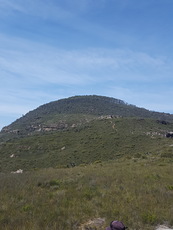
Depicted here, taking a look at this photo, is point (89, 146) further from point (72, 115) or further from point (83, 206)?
point (72, 115)

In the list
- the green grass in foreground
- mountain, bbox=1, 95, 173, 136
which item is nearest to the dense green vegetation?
the green grass in foreground

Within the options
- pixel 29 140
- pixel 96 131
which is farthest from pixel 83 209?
pixel 29 140

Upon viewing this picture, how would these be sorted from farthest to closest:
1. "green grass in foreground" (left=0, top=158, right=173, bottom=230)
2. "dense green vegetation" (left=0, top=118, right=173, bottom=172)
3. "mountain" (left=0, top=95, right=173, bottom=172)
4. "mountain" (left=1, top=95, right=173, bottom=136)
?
"mountain" (left=1, top=95, right=173, bottom=136), "dense green vegetation" (left=0, top=118, right=173, bottom=172), "mountain" (left=0, top=95, right=173, bottom=172), "green grass in foreground" (left=0, top=158, right=173, bottom=230)

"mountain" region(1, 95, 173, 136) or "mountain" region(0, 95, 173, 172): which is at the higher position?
"mountain" region(1, 95, 173, 136)

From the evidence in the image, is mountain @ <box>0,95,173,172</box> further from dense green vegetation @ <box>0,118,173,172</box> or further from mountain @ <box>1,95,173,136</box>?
mountain @ <box>1,95,173,136</box>

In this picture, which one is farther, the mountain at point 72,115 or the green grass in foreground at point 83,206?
the mountain at point 72,115

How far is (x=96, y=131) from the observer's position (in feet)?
214

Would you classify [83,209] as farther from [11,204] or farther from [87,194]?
[11,204]

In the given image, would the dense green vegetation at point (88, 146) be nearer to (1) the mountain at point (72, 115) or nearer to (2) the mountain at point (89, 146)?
(2) the mountain at point (89, 146)

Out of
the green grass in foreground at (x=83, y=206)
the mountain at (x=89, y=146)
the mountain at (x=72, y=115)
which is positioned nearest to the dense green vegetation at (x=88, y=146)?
the mountain at (x=89, y=146)

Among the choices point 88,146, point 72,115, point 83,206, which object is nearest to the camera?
point 83,206

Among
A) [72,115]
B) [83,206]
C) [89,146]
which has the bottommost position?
[83,206]

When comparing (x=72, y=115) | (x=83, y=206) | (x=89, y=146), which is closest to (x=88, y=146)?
Result: (x=89, y=146)

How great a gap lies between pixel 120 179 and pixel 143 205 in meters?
4.64
